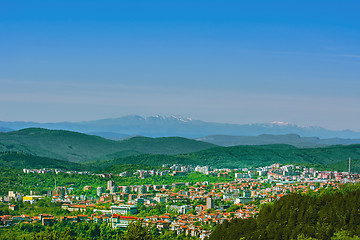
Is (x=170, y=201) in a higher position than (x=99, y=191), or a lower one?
lower

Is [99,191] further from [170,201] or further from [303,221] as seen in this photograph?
[303,221]

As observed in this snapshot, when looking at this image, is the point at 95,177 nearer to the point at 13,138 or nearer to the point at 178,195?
the point at 178,195

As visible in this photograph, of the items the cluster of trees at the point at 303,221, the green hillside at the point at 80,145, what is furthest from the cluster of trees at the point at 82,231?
the green hillside at the point at 80,145

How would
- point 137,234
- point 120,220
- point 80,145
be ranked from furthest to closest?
point 80,145 → point 120,220 → point 137,234

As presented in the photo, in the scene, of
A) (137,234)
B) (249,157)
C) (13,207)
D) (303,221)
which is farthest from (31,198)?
(249,157)

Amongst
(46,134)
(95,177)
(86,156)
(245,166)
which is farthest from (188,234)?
(46,134)

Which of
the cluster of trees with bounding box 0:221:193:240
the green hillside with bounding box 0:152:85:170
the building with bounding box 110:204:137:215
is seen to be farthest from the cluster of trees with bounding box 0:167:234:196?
the cluster of trees with bounding box 0:221:193:240
